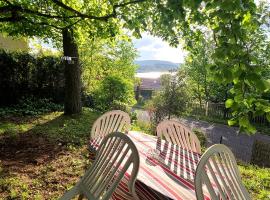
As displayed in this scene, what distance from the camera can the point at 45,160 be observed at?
233 inches

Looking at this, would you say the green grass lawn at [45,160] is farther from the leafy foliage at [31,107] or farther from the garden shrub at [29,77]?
the garden shrub at [29,77]

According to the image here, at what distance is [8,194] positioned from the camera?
14.0 ft

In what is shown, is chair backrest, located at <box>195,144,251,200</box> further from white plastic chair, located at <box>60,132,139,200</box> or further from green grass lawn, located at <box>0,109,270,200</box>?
green grass lawn, located at <box>0,109,270,200</box>

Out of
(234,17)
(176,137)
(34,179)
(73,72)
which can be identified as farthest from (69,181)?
(73,72)

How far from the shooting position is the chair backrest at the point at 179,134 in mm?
4266

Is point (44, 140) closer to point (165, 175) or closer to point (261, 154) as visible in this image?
point (165, 175)

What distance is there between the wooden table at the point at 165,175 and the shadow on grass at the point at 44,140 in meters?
3.11

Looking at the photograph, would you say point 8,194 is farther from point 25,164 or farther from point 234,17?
point 234,17

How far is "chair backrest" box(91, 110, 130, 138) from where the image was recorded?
4.46m

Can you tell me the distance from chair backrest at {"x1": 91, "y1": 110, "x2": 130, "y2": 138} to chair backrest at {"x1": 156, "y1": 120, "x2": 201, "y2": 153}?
2.13 ft

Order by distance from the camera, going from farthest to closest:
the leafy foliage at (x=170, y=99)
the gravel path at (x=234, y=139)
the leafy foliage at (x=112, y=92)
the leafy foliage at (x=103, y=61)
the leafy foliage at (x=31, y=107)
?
the leafy foliage at (x=103, y=61) < the leafy foliage at (x=112, y=92) < the gravel path at (x=234, y=139) < the leafy foliage at (x=170, y=99) < the leafy foliage at (x=31, y=107)

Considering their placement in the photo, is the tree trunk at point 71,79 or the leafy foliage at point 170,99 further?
the leafy foliage at point 170,99

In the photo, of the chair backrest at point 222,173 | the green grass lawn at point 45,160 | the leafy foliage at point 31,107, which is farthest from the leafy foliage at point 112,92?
the chair backrest at point 222,173

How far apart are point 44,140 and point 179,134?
14.4 feet
